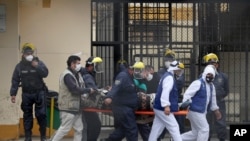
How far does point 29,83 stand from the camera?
13406 mm

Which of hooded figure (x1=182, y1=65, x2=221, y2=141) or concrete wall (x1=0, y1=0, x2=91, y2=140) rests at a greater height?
concrete wall (x1=0, y1=0, x2=91, y2=140)

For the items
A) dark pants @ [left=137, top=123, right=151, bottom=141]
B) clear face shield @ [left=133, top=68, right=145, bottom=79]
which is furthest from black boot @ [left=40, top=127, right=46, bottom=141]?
clear face shield @ [left=133, top=68, right=145, bottom=79]

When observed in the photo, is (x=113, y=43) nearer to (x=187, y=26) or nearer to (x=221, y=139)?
(x=187, y=26)

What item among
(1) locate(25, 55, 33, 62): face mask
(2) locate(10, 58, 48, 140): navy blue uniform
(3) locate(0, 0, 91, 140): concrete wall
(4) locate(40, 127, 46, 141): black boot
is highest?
(3) locate(0, 0, 91, 140): concrete wall

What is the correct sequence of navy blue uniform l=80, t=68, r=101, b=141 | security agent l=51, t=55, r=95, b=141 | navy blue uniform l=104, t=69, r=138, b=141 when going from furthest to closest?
navy blue uniform l=80, t=68, r=101, b=141
navy blue uniform l=104, t=69, r=138, b=141
security agent l=51, t=55, r=95, b=141

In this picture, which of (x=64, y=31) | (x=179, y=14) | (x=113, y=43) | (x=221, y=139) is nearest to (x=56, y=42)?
(x=64, y=31)

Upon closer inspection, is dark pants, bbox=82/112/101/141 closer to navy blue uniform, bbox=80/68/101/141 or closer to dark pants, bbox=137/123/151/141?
navy blue uniform, bbox=80/68/101/141

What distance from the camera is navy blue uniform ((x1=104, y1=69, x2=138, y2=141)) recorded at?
1273cm

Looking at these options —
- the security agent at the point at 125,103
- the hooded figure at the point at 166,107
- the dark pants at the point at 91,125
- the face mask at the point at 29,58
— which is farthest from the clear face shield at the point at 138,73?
the face mask at the point at 29,58

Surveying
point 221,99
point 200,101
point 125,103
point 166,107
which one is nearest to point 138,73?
point 125,103

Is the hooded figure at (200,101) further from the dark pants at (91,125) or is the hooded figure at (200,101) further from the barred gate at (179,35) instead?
the barred gate at (179,35)

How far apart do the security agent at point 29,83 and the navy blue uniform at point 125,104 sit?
1.52 meters

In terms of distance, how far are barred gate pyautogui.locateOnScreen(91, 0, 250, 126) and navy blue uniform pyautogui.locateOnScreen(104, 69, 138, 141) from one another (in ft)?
9.97

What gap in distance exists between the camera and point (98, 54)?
52.0ft
